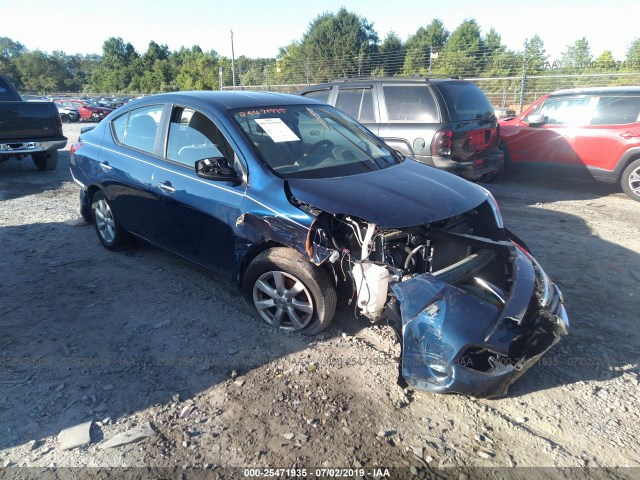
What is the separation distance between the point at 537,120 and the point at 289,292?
685 centimetres

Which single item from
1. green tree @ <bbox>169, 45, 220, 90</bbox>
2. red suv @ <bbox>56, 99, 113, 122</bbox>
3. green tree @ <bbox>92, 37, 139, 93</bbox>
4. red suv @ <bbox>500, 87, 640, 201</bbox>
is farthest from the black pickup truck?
green tree @ <bbox>92, 37, 139, 93</bbox>

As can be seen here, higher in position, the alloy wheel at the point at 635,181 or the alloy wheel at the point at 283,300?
the alloy wheel at the point at 635,181

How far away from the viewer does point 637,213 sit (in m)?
6.79

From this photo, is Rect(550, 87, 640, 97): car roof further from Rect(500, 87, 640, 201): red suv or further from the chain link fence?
the chain link fence

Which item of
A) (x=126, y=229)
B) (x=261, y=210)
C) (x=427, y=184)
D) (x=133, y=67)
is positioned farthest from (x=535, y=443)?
(x=133, y=67)

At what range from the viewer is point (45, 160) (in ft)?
34.4

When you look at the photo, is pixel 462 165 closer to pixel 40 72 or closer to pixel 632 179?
pixel 632 179

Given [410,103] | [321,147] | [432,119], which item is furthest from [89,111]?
[321,147]

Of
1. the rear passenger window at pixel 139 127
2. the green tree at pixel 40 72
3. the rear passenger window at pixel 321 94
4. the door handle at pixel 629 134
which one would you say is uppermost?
the green tree at pixel 40 72

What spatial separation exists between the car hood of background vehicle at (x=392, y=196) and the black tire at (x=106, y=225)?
2603 millimetres

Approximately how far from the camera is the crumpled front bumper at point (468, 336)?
2660mm

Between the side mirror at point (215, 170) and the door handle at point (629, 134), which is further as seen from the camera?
the door handle at point (629, 134)

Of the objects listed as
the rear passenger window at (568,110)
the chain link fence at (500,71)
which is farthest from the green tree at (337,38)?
the rear passenger window at (568,110)

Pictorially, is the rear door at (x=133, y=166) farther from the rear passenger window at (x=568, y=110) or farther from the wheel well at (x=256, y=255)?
the rear passenger window at (x=568, y=110)
